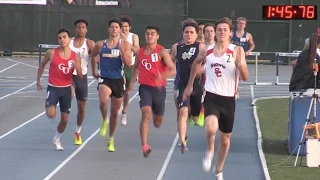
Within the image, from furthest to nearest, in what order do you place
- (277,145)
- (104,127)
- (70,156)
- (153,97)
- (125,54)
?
1. (277,145)
2. (104,127)
3. (125,54)
4. (70,156)
5. (153,97)

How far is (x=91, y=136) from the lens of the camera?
17.0 m

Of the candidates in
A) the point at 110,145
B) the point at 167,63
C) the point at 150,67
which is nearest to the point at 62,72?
the point at 110,145

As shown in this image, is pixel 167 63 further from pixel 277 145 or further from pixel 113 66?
pixel 277 145

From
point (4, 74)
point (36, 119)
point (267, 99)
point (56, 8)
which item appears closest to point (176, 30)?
point (56, 8)

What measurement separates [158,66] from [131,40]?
3686 mm

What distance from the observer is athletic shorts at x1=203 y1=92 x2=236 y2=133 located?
12.0 metres

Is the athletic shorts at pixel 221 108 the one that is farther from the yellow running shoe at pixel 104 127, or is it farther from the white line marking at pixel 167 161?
the yellow running shoe at pixel 104 127

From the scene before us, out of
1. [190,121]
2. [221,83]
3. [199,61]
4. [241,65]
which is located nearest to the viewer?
[241,65]

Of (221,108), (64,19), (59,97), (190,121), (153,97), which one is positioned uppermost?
(64,19)

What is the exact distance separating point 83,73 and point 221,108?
4628 mm

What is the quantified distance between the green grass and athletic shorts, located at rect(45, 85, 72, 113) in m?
3.37

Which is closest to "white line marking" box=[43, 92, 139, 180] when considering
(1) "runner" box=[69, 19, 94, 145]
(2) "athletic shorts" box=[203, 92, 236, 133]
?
(1) "runner" box=[69, 19, 94, 145]

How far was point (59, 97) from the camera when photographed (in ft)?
50.0

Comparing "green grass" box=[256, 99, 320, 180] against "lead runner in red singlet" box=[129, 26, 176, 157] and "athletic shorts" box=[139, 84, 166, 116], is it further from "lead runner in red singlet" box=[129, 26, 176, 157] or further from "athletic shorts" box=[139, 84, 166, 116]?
"lead runner in red singlet" box=[129, 26, 176, 157]
